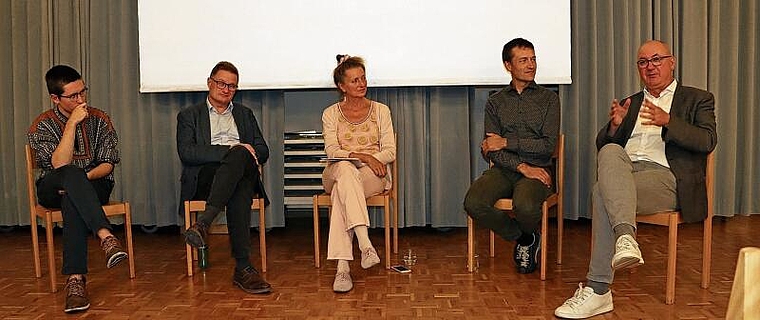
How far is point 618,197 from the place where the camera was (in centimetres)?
268

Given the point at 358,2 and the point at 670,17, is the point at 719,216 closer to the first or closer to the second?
the point at 670,17

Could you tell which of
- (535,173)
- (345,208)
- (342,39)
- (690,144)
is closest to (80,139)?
(345,208)

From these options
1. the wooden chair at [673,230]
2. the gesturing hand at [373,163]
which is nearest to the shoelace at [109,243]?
the gesturing hand at [373,163]

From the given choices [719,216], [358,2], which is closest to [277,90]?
[358,2]

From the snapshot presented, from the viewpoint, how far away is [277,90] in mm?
4613

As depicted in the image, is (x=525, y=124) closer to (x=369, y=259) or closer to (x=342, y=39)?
(x=369, y=259)

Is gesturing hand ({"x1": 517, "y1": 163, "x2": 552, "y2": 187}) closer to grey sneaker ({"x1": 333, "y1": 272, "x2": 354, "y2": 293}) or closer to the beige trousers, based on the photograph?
the beige trousers

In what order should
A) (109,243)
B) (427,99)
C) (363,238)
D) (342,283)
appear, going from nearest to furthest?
(109,243)
(342,283)
(363,238)
(427,99)

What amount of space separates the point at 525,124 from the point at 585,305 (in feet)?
3.69

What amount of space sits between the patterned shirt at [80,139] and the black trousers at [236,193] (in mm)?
528

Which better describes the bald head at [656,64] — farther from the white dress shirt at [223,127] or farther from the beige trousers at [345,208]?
the white dress shirt at [223,127]

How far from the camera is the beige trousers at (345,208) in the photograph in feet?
10.9

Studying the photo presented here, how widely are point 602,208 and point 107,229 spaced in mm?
2040

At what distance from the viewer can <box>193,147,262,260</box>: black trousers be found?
3279 mm
